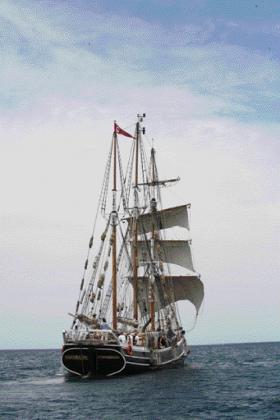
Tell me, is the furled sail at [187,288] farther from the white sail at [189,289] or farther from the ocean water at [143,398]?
the ocean water at [143,398]

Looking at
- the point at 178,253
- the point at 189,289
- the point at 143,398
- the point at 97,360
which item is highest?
the point at 178,253

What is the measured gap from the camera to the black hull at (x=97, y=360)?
56.8 m

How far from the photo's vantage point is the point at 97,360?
189ft

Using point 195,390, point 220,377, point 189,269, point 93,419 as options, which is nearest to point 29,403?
point 93,419

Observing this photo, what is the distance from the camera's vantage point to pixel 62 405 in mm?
44344

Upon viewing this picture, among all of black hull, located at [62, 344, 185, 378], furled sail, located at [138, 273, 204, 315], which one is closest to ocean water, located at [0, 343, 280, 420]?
black hull, located at [62, 344, 185, 378]

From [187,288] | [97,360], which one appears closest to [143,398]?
[97,360]

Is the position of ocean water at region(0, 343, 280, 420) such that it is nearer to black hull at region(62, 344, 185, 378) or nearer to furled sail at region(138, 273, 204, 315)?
black hull at region(62, 344, 185, 378)

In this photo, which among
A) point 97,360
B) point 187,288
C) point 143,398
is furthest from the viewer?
point 187,288

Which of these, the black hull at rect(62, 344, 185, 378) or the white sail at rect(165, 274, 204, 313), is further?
the white sail at rect(165, 274, 204, 313)

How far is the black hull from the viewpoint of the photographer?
5681 centimetres

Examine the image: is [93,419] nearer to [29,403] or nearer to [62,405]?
[62,405]

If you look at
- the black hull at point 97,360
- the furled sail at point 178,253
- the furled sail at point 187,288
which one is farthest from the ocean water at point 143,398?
the furled sail at point 178,253

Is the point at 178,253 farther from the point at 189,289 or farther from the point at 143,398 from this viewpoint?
the point at 143,398
